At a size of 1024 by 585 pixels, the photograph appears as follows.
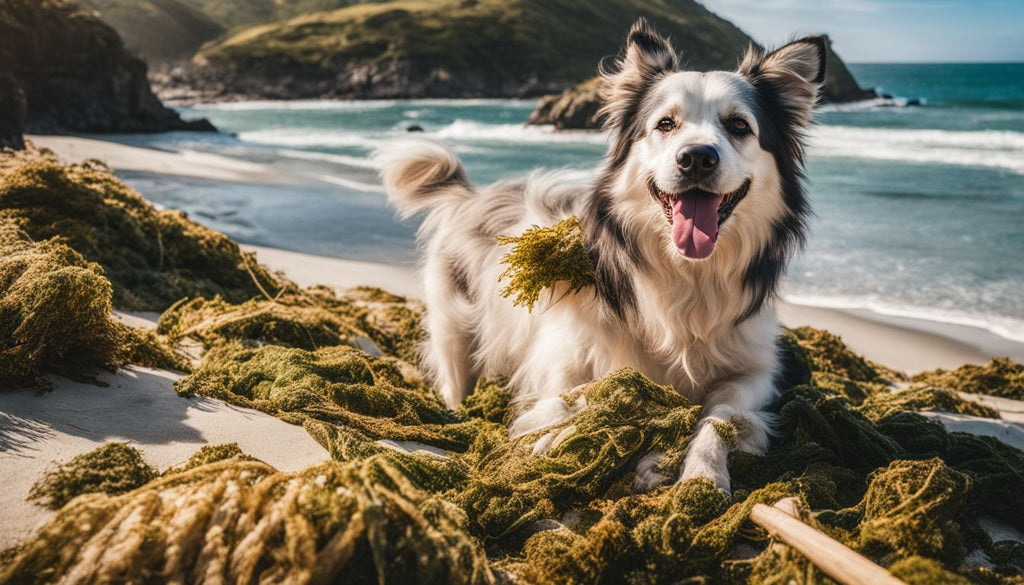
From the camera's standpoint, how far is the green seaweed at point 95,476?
1724 millimetres

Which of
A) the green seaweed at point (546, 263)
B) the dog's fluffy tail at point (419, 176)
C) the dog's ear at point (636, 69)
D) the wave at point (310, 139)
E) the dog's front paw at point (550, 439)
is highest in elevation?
the dog's ear at point (636, 69)

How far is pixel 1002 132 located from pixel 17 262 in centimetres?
3626

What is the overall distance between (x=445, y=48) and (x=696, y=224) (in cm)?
8799

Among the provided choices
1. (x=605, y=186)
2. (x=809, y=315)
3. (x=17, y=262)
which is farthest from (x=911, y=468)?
(x=809, y=315)

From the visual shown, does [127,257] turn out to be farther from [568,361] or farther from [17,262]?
[568,361]

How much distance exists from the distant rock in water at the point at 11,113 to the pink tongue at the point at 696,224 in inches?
332

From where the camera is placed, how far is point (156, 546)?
1.48 metres

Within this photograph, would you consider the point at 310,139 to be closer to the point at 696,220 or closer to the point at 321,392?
the point at 321,392

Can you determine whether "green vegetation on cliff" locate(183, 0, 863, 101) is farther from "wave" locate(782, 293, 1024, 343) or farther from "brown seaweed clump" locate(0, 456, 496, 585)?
"brown seaweed clump" locate(0, 456, 496, 585)

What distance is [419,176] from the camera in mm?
5043

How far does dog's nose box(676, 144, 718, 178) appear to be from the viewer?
2.88 metres

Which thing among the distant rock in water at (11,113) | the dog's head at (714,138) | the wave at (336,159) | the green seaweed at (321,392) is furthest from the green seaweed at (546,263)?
the wave at (336,159)

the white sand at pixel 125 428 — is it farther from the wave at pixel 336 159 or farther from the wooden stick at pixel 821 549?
the wave at pixel 336 159

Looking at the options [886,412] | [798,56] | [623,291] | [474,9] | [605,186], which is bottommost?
[886,412]
